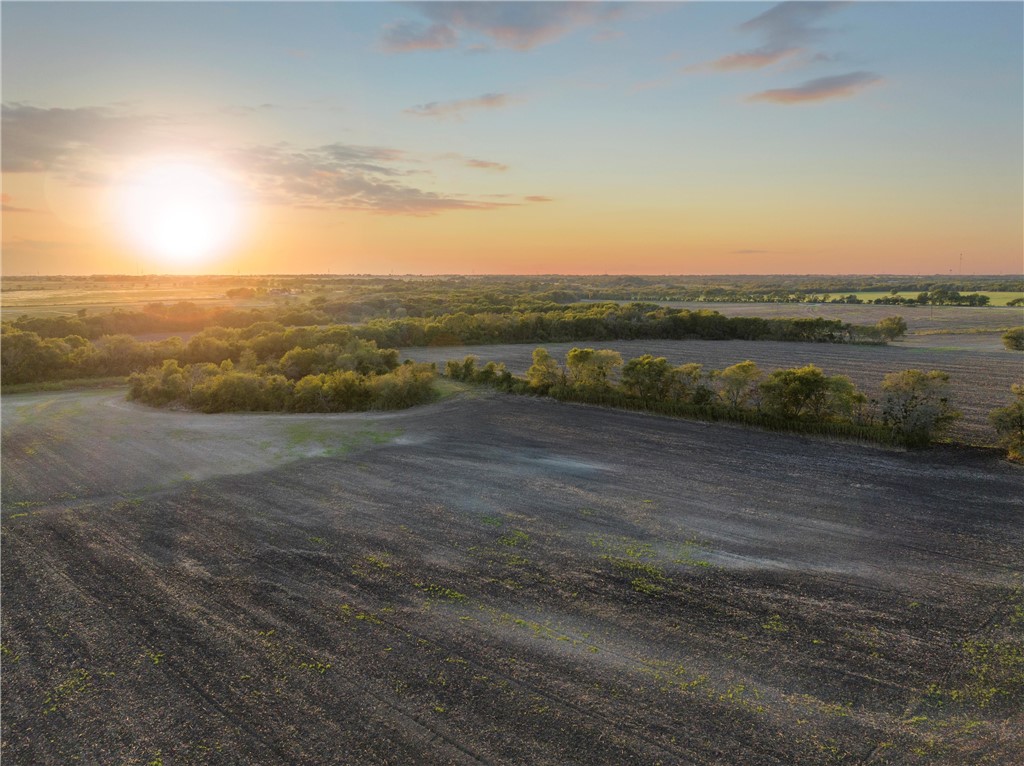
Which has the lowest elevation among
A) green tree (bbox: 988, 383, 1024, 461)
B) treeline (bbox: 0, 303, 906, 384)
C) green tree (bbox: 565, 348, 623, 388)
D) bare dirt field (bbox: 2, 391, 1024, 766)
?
bare dirt field (bbox: 2, 391, 1024, 766)

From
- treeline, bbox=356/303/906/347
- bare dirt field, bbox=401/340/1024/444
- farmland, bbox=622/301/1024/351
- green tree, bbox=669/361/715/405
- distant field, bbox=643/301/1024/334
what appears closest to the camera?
green tree, bbox=669/361/715/405

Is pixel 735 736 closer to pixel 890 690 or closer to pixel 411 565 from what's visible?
pixel 890 690

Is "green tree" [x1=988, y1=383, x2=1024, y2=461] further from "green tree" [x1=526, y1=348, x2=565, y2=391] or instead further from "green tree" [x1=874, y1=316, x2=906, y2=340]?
"green tree" [x1=874, y1=316, x2=906, y2=340]

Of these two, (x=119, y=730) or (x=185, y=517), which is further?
(x=185, y=517)

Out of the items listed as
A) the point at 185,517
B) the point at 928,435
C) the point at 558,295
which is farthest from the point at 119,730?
the point at 558,295

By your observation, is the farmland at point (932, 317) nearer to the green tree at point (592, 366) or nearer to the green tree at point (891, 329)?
the green tree at point (891, 329)

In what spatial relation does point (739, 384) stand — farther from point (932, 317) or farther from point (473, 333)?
point (932, 317)

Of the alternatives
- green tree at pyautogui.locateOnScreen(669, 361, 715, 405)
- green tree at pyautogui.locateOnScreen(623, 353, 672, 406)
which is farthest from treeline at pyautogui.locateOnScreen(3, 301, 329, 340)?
green tree at pyautogui.locateOnScreen(669, 361, 715, 405)

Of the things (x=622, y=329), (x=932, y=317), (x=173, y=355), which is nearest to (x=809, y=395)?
(x=622, y=329)
